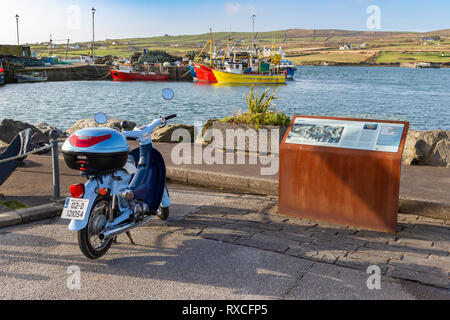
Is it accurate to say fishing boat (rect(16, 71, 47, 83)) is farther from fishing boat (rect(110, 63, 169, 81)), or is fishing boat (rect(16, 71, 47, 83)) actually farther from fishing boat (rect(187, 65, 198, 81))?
fishing boat (rect(187, 65, 198, 81))

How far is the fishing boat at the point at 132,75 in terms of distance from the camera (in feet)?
300

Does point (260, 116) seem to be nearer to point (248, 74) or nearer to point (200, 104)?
point (200, 104)

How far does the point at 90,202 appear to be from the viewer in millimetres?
4535

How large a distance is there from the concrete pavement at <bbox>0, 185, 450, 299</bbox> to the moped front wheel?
0.13m

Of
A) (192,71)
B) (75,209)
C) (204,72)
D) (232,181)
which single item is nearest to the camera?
(75,209)

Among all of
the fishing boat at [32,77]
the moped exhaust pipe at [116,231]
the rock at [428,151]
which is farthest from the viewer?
the fishing boat at [32,77]

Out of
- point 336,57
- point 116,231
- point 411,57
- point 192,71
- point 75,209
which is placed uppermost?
point 336,57

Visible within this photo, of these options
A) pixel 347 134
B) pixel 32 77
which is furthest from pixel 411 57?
pixel 347 134

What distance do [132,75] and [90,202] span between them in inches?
3569

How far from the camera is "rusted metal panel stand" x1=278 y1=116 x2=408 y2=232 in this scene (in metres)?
5.61

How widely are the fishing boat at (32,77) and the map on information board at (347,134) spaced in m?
79.5

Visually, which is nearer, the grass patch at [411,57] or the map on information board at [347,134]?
the map on information board at [347,134]

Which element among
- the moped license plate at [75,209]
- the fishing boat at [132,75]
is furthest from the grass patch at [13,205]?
the fishing boat at [132,75]

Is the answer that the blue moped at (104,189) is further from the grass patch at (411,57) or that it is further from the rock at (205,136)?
the grass patch at (411,57)
